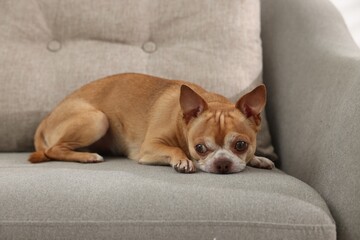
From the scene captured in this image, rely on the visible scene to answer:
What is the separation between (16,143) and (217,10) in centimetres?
100

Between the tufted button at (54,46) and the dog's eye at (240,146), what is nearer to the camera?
the dog's eye at (240,146)

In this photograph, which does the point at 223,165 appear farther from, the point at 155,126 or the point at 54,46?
the point at 54,46

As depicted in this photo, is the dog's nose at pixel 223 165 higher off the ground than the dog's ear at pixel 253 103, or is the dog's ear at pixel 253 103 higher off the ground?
the dog's ear at pixel 253 103

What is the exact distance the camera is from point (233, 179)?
4.84ft

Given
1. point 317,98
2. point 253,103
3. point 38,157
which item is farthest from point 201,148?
point 38,157

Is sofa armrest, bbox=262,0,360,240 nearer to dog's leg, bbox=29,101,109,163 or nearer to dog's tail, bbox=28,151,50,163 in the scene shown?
dog's leg, bbox=29,101,109,163

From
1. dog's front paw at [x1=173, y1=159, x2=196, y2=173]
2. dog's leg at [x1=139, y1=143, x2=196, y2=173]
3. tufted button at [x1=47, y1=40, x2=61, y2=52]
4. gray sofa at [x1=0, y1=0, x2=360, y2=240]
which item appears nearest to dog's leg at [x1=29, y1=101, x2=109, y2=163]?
gray sofa at [x1=0, y1=0, x2=360, y2=240]

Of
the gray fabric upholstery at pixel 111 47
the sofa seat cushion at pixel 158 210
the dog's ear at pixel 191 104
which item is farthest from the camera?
the gray fabric upholstery at pixel 111 47

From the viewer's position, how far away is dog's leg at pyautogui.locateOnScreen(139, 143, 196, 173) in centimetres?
165

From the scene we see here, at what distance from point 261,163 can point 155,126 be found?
43cm

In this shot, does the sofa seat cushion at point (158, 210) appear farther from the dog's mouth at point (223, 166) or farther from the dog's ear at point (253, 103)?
the dog's ear at point (253, 103)

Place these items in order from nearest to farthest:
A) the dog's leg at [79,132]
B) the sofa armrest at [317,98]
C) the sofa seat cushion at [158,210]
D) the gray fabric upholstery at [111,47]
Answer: the sofa seat cushion at [158,210], the sofa armrest at [317,98], the dog's leg at [79,132], the gray fabric upholstery at [111,47]

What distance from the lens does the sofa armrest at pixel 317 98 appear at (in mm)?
1414

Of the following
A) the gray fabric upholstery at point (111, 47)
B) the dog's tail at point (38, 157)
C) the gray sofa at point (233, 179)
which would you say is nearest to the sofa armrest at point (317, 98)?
the gray sofa at point (233, 179)
